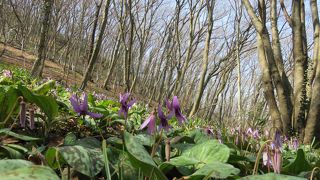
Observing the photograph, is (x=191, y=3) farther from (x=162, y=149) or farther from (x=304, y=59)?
(x=162, y=149)

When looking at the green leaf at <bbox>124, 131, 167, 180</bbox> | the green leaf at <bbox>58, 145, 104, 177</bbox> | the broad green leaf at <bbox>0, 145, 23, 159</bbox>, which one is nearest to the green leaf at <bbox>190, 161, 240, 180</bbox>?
the green leaf at <bbox>124, 131, 167, 180</bbox>

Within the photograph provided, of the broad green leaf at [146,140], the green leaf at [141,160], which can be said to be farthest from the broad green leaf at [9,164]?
the broad green leaf at [146,140]

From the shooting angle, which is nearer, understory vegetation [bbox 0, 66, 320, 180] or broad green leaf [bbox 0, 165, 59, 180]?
broad green leaf [bbox 0, 165, 59, 180]

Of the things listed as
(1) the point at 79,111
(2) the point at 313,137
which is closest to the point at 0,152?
(1) the point at 79,111

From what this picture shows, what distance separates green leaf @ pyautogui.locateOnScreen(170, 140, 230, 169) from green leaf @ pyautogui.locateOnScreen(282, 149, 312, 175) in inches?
11.1

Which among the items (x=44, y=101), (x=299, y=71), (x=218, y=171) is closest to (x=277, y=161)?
(x=218, y=171)

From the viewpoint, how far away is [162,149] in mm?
1616

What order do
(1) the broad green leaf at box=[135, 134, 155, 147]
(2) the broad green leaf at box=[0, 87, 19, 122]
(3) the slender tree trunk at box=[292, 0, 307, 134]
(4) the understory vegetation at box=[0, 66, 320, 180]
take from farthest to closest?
(3) the slender tree trunk at box=[292, 0, 307, 134]
(2) the broad green leaf at box=[0, 87, 19, 122]
(1) the broad green leaf at box=[135, 134, 155, 147]
(4) the understory vegetation at box=[0, 66, 320, 180]

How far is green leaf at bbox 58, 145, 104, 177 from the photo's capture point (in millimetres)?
1073

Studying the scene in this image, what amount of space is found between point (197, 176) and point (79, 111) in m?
0.50

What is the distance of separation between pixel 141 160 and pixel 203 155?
14.6 inches

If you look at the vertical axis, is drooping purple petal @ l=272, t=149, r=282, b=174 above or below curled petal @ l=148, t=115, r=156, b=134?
below

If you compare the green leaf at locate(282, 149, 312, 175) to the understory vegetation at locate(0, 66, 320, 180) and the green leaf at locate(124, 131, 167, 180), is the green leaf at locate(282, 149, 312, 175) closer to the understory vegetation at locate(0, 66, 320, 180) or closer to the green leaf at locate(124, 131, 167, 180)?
the understory vegetation at locate(0, 66, 320, 180)

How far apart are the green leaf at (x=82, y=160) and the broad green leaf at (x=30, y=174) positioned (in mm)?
316
